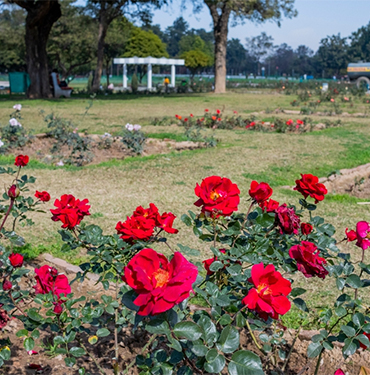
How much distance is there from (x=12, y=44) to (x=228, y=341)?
41768mm

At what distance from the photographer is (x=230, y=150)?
24.2 ft

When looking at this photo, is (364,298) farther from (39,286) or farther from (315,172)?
(315,172)

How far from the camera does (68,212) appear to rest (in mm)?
1783

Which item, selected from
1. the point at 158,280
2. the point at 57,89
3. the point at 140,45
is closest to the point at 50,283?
the point at 158,280

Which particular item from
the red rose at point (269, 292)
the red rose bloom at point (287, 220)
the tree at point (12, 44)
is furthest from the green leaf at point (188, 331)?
the tree at point (12, 44)

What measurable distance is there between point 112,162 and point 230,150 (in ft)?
6.03

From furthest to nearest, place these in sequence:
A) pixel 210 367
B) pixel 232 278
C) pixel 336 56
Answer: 1. pixel 336 56
2. pixel 232 278
3. pixel 210 367

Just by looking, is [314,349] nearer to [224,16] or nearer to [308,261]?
[308,261]

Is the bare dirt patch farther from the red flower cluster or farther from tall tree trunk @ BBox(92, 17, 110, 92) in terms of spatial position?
tall tree trunk @ BBox(92, 17, 110, 92)

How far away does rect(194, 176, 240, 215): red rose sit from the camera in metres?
1.63

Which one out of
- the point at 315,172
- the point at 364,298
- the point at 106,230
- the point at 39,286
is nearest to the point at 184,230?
the point at 106,230

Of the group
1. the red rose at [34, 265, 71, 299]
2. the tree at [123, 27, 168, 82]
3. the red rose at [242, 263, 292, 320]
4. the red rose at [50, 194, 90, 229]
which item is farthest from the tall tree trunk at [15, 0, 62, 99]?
the tree at [123, 27, 168, 82]

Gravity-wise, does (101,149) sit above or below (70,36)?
below

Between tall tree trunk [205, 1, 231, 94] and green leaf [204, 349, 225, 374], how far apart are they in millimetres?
25942
